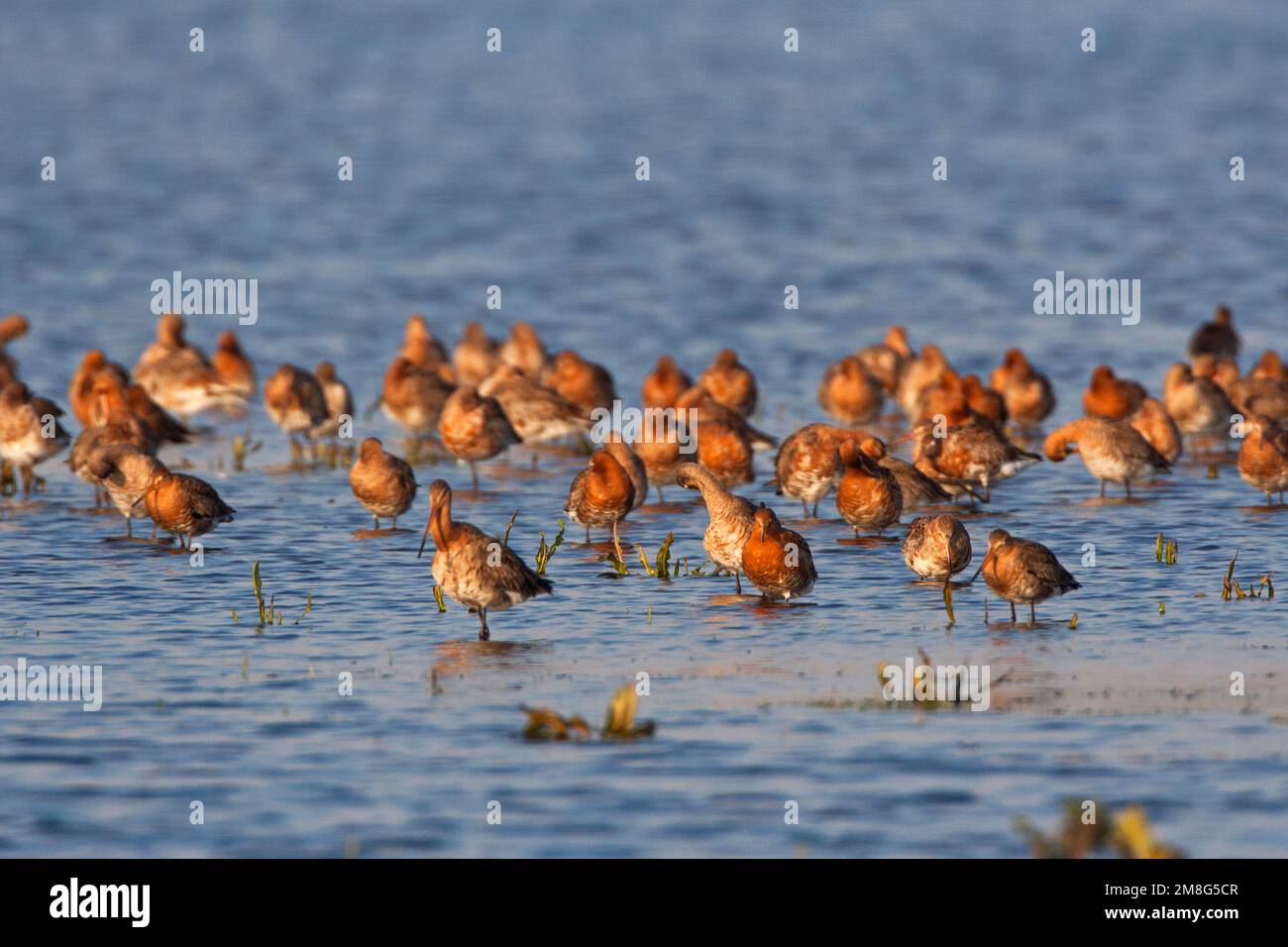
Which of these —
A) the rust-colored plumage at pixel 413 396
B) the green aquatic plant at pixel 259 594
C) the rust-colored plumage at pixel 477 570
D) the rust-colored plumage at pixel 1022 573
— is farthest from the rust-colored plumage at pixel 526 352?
the rust-colored plumage at pixel 1022 573

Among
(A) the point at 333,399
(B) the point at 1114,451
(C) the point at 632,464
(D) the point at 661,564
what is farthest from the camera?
(A) the point at 333,399

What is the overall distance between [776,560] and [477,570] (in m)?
2.57

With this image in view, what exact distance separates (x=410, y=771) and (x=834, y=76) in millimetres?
62444

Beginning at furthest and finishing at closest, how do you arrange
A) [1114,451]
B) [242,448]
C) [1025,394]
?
[1025,394] → [242,448] → [1114,451]

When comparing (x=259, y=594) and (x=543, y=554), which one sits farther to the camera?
(x=543, y=554)

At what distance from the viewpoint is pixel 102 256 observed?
4506 centimetres

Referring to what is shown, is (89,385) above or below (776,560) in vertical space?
above

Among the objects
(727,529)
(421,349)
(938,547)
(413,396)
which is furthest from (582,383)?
(938,547)

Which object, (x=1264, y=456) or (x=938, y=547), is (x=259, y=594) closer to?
(x=938, y=547)

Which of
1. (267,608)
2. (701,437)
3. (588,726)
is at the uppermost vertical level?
(701,437)

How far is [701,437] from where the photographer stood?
76.8 feet
